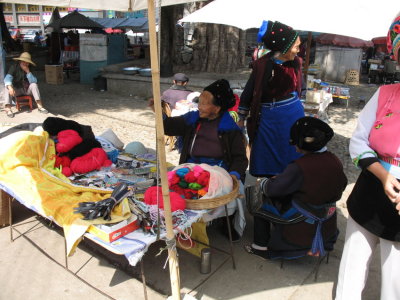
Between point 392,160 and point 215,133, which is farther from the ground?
point 392,160

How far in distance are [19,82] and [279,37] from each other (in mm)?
6481

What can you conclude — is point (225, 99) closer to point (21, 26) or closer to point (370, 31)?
point (370, 31)

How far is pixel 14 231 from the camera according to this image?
3.48 metres

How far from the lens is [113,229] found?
7.38 ft

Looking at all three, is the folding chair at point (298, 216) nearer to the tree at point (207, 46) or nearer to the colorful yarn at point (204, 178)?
the colorful yarn at point (204, 178)

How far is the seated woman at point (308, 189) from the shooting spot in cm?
265

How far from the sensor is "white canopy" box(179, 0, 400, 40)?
9.16 ft

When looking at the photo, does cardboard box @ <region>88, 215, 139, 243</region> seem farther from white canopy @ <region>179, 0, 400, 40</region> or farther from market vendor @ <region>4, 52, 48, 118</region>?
market vendor @ <region>4, 52, 48, 118</region>

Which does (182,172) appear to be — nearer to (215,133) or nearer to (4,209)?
(215,133)

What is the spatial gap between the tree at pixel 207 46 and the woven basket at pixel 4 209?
753 cm

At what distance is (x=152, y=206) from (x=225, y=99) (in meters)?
1.16

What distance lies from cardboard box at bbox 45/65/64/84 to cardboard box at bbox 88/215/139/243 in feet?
36.5

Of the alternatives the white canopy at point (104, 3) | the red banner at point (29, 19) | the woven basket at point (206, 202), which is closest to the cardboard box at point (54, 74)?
the white canopy at point (104, 3)

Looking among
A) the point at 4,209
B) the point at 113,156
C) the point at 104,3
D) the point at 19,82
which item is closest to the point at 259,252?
the point at 113,156
